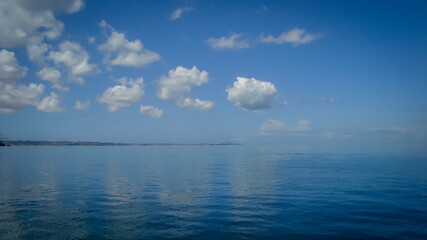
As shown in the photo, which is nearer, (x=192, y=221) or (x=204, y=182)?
(x=192, y=221)

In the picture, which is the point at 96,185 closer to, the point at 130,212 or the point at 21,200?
the point at 21,200

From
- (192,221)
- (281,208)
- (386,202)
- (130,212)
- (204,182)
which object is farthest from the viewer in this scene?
(204,182)

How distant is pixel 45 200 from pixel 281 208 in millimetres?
28950

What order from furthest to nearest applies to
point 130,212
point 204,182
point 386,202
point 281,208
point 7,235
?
point 204,182, point 386,202, point 281,208, point 130,212, point 7,235

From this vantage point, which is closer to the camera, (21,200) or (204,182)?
(21,200)

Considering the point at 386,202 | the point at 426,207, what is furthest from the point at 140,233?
the point at 426,207

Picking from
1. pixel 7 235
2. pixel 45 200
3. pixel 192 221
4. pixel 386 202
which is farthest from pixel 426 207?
pixel 45 200

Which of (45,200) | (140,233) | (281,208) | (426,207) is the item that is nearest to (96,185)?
(45,200)

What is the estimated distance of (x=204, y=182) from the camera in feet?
151

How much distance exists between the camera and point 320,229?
21.8 m

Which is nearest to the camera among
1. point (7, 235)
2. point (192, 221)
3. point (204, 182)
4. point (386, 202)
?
point (7, 235)

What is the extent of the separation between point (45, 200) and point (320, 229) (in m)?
31.9

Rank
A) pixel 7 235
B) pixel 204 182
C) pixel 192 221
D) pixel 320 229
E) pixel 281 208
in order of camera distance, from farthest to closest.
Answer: pixel 204 182
pixel 281 208
pixel 192 221
pixel 320 229
pixel 7 235

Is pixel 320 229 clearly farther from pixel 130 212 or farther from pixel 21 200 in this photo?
pixel 21 200
